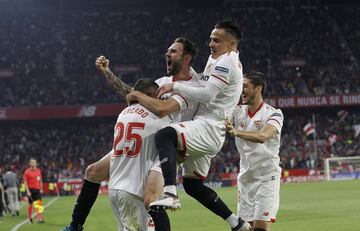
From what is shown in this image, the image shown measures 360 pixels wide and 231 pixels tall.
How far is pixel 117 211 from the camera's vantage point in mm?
8141

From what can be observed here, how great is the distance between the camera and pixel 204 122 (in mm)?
8398

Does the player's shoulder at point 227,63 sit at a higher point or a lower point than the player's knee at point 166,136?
higher

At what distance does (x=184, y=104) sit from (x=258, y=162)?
218 centimetres

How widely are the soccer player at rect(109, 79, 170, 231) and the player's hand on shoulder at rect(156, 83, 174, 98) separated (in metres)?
0.28

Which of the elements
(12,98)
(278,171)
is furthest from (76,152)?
(278,171)

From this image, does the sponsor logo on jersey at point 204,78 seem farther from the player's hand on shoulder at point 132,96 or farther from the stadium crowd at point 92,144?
the stadium crowd at point 92,144

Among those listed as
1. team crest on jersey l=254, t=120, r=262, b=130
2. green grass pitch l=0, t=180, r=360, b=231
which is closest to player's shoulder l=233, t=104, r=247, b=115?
team crest on jersey l=254, t=120, r=262, b=130

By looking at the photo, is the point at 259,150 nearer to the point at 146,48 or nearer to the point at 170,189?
the point at 170,189

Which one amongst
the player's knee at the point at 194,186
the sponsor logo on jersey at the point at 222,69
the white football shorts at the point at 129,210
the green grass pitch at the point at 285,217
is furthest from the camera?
the green grass pitch at the point at 285,217

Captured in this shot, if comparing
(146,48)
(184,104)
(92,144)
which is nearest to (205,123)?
(184,104)

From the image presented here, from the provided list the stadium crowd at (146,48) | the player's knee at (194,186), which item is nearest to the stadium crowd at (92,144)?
the stadium crowd at (146,48)

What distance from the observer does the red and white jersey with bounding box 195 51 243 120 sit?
326 inches

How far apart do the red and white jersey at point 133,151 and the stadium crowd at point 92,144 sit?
112 feet

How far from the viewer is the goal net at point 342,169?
4359 cm
